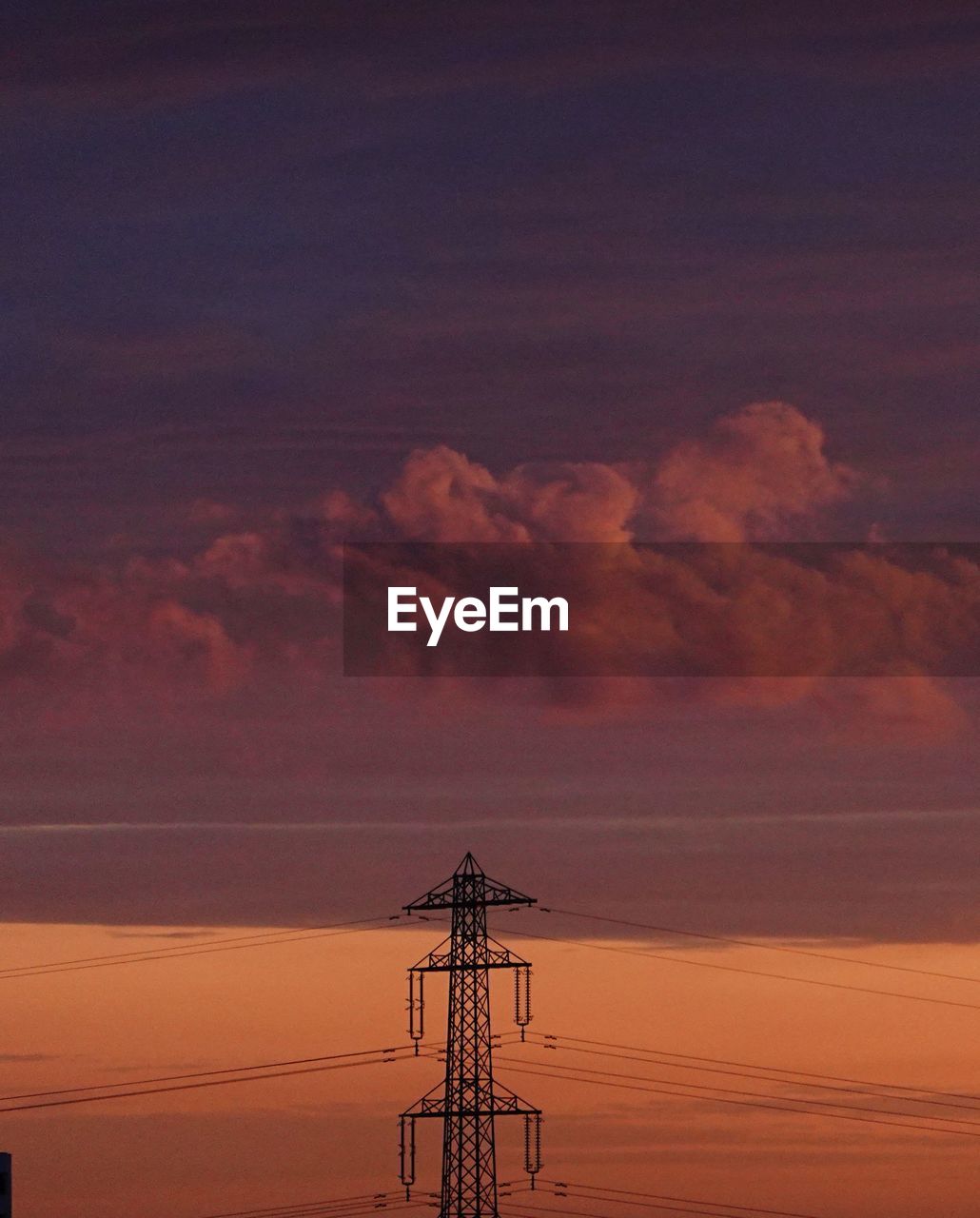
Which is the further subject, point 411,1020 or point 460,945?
point 411,1020

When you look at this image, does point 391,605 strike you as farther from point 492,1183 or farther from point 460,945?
point 492,1183

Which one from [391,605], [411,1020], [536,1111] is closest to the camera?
[391,605]

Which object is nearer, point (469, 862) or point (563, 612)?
point (563, 612)

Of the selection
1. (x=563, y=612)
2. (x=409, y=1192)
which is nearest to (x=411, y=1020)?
(x=409, y=1192)

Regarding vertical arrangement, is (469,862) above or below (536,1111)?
above

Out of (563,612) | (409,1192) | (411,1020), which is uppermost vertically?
(563,612)

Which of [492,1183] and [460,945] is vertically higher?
[460,945]

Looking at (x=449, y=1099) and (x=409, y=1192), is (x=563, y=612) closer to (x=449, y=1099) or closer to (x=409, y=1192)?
(x=449, y=1099)

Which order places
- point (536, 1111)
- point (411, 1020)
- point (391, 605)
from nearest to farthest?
point (391, 605), point (536, 1111), point (411, 1020)

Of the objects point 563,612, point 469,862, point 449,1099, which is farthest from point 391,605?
point 449,1099
